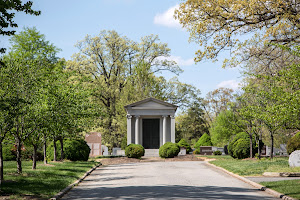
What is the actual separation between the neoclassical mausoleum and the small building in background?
3773 mm

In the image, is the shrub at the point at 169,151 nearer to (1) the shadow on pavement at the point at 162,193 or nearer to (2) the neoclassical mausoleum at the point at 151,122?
(2) the neoclassical mausoleum at the point at 151,122

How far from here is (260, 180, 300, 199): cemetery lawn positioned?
12.6 metres

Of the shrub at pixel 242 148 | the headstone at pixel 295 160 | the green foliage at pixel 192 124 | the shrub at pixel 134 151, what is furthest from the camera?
the green foliage at pixel 192 124

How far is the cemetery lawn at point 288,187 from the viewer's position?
12599 millimetres

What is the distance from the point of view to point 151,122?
52156 millimetres

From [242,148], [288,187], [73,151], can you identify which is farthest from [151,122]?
[288,187]

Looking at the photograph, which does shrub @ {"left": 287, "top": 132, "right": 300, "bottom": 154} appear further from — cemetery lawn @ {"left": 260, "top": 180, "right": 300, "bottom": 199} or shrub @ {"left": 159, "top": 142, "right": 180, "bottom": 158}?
cemetery lawn @ {"left": 260, "top": 180, "right": 300, "bottom": 199}

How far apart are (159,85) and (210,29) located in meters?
45.6

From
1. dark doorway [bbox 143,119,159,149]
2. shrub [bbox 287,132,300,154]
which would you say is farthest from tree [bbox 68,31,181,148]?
shrub [bbox 287,132,300,154]

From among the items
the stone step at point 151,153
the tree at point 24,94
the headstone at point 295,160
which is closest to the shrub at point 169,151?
the stone step at point 151,153

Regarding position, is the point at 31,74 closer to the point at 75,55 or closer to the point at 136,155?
the point at 136,155

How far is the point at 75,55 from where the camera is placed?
61.2 m

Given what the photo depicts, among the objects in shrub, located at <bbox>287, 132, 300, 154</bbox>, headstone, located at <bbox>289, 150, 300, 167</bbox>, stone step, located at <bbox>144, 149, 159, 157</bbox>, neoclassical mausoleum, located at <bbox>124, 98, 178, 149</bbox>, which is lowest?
stone step, located at <bbox>144, 149, 159, 157</bbox>

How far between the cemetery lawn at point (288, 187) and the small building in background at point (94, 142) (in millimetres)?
34551
